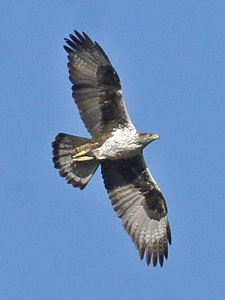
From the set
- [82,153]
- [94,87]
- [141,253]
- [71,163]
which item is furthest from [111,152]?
[141,253]

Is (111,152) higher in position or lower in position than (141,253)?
higher

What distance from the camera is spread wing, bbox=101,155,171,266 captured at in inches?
614

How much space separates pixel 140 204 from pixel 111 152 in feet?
3.91

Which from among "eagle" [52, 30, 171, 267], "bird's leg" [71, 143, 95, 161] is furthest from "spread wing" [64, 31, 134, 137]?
"bird's leg" [71, 143, 95, 161]

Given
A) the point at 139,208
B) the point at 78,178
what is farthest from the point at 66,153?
the point at 139,208

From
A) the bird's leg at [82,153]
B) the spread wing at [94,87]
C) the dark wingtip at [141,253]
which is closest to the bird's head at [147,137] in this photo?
the spread wing at [94,87]

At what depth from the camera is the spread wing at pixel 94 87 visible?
15148mm

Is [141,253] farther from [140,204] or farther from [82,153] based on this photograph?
[82,153]

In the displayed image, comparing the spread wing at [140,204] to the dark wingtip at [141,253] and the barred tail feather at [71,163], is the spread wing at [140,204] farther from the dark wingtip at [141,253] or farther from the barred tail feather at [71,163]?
the barred tail feather at [71,163]

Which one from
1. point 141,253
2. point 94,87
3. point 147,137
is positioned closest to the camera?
point 147,137

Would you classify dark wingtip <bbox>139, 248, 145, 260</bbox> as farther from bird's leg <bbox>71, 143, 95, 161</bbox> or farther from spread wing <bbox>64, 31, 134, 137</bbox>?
spread wing <bbox>64, 31, 134, 137</bbox>

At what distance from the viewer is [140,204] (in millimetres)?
15789

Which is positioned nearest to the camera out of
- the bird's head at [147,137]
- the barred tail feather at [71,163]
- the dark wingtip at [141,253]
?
the bird's head at [147,137]

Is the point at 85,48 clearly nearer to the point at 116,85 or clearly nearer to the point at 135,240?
the point at 116,85
